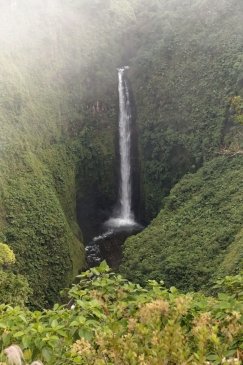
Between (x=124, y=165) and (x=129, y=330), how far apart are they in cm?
3117

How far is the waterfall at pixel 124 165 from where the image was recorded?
34.2 meters

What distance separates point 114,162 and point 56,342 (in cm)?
3040

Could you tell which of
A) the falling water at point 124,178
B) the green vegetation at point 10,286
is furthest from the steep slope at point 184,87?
the green vegetation at point 10,286

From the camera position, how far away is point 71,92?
1329 inches

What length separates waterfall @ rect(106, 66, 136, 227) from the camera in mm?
34219

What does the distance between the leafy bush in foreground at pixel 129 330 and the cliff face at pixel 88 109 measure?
18.4 m

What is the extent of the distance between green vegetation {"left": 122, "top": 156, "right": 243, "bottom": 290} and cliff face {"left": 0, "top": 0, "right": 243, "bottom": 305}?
10.1 ft

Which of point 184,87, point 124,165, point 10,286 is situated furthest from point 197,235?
point 124,165

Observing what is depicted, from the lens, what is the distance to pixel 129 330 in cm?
407

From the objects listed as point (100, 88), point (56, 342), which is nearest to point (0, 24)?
point (100, 88)

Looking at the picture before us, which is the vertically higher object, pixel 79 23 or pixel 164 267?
pixel 79 23

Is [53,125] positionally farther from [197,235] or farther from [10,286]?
[10,286]

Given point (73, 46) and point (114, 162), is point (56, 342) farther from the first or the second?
point (73, 46)

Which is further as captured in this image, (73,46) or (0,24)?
(73,46)
